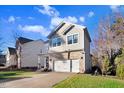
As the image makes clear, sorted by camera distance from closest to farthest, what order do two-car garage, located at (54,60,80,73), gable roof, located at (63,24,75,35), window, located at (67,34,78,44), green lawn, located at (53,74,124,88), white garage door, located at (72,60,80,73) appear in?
green lawn, located at (53,74,124,88), white garage door, located at (72,60,80,73), two-car garage, located at (54,60,80,73), window, located at (67,34,78,44), gable roof, located at (63,24,75,35)

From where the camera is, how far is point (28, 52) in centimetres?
4481

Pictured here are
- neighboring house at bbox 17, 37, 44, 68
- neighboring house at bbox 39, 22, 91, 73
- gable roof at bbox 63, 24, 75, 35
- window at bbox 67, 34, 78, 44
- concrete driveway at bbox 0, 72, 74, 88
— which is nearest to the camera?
concrete driveway at bbox 0, 72, 74, 88

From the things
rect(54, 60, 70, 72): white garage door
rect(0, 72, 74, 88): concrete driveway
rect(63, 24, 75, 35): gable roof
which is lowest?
rect(0, 72, 74, 88): concrete driveway

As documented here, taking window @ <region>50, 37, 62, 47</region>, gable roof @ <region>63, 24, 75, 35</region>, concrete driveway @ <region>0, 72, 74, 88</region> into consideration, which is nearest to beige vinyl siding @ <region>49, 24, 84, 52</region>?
gable roof @ <region>63, 24, 75, 35</region>

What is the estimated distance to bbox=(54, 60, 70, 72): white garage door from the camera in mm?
29844

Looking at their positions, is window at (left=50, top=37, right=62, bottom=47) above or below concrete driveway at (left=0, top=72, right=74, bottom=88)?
above

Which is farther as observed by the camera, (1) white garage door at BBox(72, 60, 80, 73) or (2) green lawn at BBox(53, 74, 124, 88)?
(1) white garage door at BBox(72, 60, 80, 73)

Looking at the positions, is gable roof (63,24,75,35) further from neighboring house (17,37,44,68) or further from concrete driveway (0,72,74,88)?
neighboring house (17,37,44,68)

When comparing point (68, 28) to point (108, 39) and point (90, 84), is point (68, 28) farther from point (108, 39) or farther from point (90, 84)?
point (90, 84)

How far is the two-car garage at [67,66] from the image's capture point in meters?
28.7

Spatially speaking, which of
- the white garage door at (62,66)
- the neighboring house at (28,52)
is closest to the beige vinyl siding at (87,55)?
the white garage door at (62,66)

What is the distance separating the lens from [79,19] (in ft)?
107

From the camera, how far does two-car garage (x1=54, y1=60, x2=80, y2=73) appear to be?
94.0 ft
